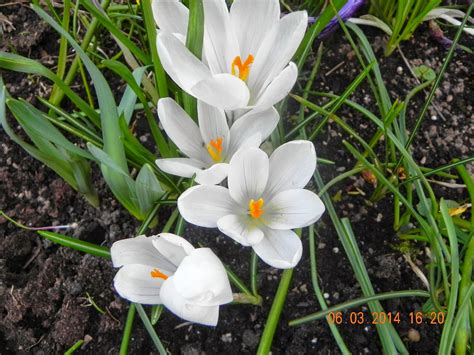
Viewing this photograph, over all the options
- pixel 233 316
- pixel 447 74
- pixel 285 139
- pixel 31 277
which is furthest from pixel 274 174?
pixel 447 74

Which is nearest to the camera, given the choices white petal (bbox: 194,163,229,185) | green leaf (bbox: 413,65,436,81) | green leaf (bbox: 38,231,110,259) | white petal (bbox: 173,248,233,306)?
white petal (bbox: 173,248,233,306)

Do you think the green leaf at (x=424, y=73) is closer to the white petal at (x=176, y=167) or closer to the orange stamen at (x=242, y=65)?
the orange stamen at (x=242, y=65)

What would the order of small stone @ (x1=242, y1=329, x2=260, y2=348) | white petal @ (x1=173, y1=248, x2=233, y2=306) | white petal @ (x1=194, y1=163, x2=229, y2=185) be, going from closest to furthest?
white petal @ (x1=173, y1=248, x2=233, y2=306)
white petal @ (x1=194, y1=163, x2=229, y2=185)
small stone @ (x1=242, y1=329, x2=260, y2=348)

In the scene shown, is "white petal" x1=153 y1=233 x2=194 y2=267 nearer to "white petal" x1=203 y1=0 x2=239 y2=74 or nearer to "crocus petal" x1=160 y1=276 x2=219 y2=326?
"crocus petal" x1=160 y1=276 x2=219 y2=326

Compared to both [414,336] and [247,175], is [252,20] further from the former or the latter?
[414,336]

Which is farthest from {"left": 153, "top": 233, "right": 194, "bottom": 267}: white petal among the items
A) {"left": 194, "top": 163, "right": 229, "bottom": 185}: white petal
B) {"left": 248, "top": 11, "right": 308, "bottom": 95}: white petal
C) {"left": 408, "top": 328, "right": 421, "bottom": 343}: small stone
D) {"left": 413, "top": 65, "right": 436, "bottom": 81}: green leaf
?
{"left": 413, "top": 65, "right": 436, "bottom": 81}: green leaf

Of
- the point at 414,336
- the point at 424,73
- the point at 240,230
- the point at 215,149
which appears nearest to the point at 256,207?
the point at 240,230

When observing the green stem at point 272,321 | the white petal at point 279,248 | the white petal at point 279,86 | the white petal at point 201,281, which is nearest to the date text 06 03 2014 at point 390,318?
the green stem at point 272,321
